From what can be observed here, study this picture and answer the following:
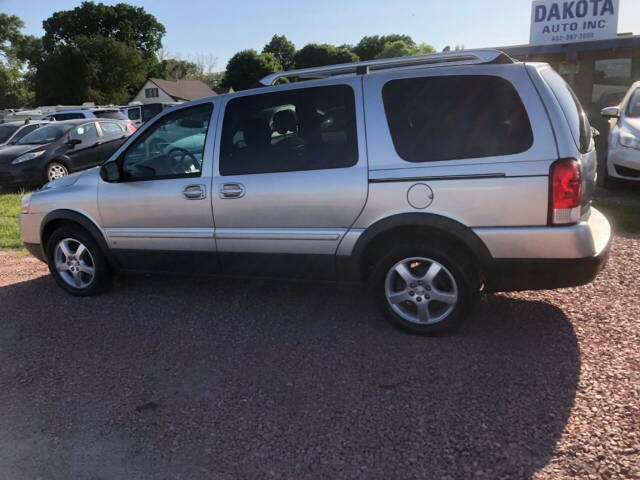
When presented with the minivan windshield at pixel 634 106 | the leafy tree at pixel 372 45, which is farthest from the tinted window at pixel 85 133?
the leafy tree at pixel 372 45

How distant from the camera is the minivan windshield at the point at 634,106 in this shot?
866 centimetres

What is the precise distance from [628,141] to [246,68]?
69837 millimetres

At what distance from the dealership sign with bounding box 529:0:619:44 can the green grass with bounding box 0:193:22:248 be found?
15.4 m

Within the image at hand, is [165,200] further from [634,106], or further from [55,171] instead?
[55,171]

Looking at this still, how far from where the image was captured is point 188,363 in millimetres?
3848

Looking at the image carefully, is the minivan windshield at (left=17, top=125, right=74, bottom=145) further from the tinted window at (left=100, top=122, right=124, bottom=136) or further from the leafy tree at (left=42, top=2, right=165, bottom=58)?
the leafy tree at (left=42, top=2, right=165, bottom=58)

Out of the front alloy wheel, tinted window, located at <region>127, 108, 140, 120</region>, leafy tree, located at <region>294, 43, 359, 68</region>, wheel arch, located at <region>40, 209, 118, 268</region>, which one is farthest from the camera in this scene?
leafy tree, located at <region>294, 43, 359, 68</region>

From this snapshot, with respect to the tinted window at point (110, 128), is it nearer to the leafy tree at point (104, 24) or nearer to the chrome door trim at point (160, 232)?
the chrome door trim at point (160, 232)

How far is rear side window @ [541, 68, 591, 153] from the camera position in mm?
3662

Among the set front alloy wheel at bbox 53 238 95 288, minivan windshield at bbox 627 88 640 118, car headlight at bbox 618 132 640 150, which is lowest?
front alloy wheel at bbox 53 238 95 288

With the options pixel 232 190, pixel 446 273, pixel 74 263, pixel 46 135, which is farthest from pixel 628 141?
pixel 46 135

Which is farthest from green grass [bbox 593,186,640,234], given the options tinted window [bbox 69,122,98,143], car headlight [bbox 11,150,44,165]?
car headlight [bbox 11,150,44,165]

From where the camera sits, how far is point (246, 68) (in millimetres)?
73188

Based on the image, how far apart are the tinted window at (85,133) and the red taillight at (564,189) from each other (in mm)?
11852
